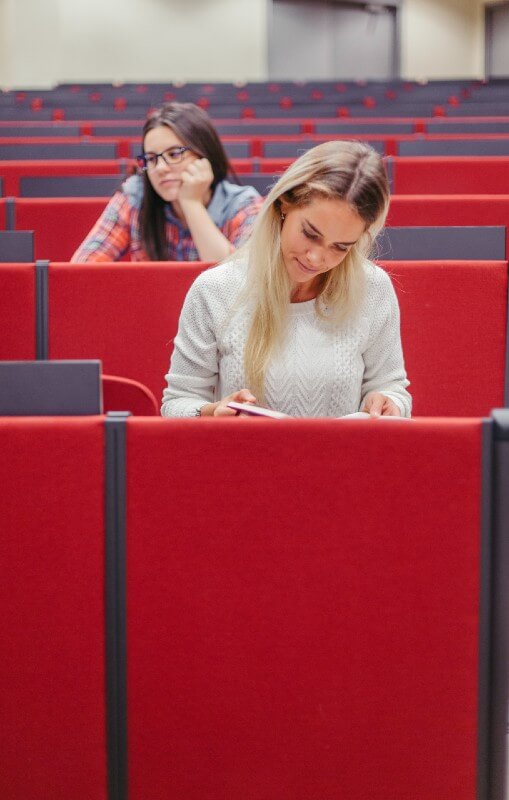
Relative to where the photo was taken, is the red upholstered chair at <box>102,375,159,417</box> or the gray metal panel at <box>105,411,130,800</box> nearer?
the gray metal panel at <box>105,411,130,800</box>

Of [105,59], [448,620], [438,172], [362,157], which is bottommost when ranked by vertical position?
[448,620]

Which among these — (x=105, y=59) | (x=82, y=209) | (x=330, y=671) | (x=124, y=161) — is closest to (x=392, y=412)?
(x=330, y=671)

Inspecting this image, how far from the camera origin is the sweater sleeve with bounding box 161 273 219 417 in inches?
59.1

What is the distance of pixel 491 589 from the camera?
3.54 feet

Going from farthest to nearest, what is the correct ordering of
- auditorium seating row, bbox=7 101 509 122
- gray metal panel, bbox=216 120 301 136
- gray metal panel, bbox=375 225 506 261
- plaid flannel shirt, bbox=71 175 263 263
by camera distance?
auditorium seating row, bbox=7 101 509 122, gray metal panel, bbox=216 120 301 136, gray metal panel, bbox=375 225 506 261, plaid flannel shirt, bbox=71 175 263 263

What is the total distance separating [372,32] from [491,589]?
40.6ft

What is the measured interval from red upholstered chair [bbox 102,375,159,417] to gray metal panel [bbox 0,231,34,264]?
2.41 ft

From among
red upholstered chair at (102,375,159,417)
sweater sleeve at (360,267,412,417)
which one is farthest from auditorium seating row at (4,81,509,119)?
sweater sleeve at (360,267,412,417)

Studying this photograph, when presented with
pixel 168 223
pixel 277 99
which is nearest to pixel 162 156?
pixel 168 223

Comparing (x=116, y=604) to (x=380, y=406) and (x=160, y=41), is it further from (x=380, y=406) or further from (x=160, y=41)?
(x=160, y=41)

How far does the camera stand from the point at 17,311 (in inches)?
88.5

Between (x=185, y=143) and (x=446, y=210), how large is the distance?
39.0 inches

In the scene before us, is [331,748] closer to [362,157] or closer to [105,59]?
[362,157]

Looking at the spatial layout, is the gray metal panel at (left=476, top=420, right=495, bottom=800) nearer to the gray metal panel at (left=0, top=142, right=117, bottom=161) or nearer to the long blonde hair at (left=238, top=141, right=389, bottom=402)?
the long blonde hair at (left=238, top=141, right=389, bottom=402)
